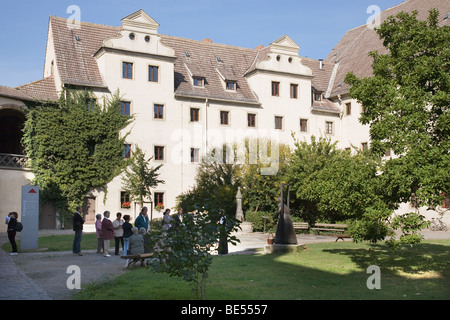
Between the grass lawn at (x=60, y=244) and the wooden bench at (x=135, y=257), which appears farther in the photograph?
the grass lawn at (x=60, y=244)

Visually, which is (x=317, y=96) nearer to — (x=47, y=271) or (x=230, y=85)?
(x=230, y=85)

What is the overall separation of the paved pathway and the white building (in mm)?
14816

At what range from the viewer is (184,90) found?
125ft

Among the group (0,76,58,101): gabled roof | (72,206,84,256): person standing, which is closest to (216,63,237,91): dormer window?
(0,76,58,101): gabled roof

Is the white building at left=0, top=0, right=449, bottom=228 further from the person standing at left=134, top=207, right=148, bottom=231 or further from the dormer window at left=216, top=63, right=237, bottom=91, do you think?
the person standing at left=134, top=207, right=148, bottom=231

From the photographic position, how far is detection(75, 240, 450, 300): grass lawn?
10.7m


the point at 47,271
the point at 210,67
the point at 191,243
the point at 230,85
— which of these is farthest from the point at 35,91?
the point at 191,243

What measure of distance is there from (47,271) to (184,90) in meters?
25.0

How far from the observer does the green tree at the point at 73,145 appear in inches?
1305

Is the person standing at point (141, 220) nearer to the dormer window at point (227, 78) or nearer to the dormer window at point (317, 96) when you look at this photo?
the dormer window at point (227, 78)

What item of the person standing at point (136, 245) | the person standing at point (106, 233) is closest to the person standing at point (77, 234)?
the person standing at point (106, 233)

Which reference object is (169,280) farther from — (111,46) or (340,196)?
(111,46)

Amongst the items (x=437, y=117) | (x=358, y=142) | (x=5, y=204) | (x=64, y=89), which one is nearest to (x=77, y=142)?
(x=64, y=89)

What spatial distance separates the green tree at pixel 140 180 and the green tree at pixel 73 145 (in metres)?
1.27
